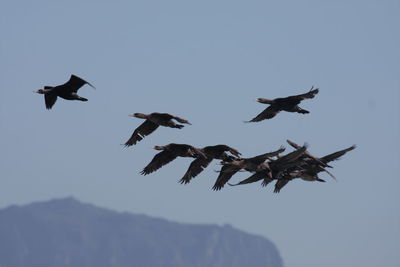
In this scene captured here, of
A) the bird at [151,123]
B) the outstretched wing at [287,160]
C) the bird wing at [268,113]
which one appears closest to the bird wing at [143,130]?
the bird at [151,123]

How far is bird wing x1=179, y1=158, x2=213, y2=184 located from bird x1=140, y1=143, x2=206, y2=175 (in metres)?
1.42

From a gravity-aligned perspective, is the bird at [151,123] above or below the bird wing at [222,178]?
above

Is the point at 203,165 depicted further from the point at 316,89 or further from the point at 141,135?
the point at 316,89

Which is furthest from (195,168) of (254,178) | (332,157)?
(332,157)

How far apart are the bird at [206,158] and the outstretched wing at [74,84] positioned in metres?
8.40

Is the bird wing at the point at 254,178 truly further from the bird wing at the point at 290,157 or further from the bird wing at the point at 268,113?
the bird wing at the point at 268,113

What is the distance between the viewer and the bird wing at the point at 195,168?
70250mm

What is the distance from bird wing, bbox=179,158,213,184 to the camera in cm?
7025

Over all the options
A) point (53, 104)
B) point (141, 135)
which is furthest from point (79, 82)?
point (141, 135)

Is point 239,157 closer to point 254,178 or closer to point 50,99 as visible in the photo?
point 254,178

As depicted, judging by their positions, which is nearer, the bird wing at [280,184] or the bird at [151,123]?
the bird at [151,123]

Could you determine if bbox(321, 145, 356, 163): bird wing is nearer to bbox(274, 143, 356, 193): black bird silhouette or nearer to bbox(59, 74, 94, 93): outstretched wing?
bbox(274, 143, 356, 193): black bird silhouette

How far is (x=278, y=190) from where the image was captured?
68.0m

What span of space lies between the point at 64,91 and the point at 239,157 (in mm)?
11233
